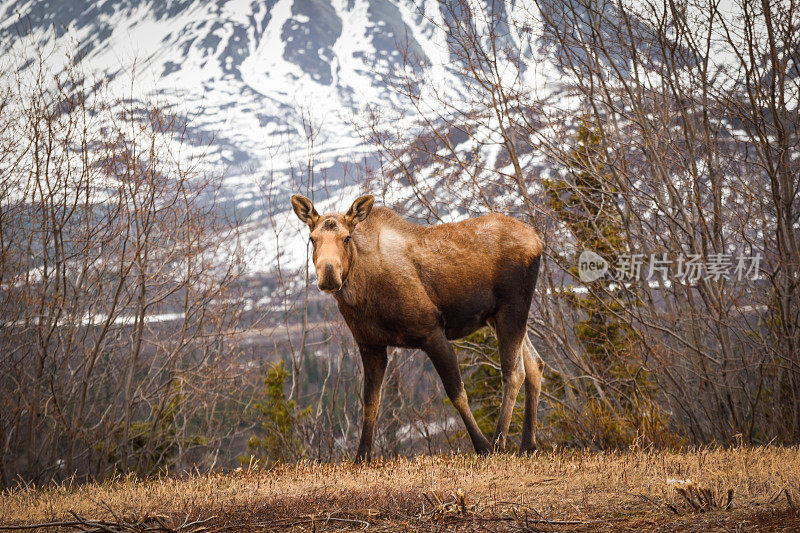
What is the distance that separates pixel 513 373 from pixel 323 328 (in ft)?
28.8

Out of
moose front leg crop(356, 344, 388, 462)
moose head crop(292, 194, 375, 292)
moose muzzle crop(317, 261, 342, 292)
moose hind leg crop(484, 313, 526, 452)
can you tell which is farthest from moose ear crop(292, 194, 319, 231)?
moose hind leg crop(484, 313, 526, 452)

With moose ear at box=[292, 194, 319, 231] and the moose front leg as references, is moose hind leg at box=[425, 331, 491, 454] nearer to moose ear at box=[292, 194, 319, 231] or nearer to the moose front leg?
the moose front leg

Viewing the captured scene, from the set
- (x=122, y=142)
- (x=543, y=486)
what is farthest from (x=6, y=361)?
(x=543, y=486)

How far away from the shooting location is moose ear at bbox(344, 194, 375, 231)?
5.32 metres

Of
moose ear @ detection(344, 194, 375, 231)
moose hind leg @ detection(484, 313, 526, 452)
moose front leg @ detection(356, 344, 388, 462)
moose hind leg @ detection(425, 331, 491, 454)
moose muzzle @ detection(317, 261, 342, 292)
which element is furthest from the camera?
moose hind leg @ detection(484, 313, 526, 452)

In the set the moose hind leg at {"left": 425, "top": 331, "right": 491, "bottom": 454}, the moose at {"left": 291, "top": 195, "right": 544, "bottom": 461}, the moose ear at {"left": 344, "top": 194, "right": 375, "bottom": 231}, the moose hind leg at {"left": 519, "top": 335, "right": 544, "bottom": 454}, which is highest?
the moose ear at {"left": 344, "top": 194, "right": 375, "bottom": 231}

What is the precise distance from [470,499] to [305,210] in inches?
107

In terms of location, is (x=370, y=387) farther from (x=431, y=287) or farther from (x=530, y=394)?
(x=530, y=394)

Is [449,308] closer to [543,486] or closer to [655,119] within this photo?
[543,486]

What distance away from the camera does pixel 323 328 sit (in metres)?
14.3

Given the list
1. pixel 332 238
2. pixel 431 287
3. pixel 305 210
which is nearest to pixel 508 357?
pixel 431 287

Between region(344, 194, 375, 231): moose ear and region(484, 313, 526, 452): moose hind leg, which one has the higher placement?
region(344, 194, 375, 231): moose ear

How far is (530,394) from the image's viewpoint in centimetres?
642

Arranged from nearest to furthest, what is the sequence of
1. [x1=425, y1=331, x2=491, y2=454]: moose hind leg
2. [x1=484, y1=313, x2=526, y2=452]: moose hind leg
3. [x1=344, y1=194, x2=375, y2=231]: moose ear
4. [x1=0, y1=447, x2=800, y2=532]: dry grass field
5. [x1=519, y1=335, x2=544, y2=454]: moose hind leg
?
[x1=0, y1=447, x2=800, y2=532]: dry grass field < [x1=344, y1=194, x2=375, y2=231]: moose ear < [x1=425, y1=331, x2=491, y2=454]: moose hind leg < [x1=484, y1=313, x2=526, y2=452]: moose hind leg < [x1=519, y1=335, x2=544, y2=454]: moose hind leg
